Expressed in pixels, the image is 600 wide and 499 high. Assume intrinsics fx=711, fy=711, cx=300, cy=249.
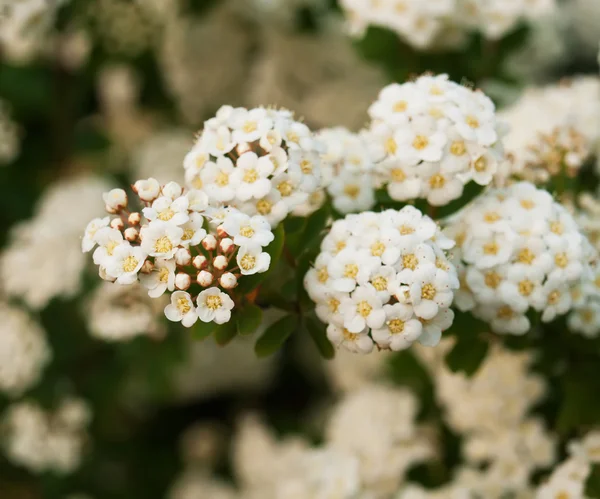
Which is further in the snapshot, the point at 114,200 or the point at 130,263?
the point at 114,200

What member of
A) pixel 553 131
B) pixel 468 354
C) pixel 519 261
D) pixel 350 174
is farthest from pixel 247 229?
pixel 553 131

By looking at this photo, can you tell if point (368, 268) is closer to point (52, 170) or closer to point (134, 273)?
point (134, 273)

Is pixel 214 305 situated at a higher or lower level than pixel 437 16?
lower

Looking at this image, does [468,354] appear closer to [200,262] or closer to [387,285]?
[387,285]

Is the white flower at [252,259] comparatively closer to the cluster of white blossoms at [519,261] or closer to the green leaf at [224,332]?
the green leaf at [224,332]

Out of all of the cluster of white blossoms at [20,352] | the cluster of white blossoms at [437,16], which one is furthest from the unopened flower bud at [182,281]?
the cluster of white blossoms at [20,352]

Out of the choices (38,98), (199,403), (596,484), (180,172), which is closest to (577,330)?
(596,484)
